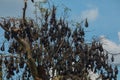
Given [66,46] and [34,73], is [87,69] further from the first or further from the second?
[34,73]

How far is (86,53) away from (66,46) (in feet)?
3.84

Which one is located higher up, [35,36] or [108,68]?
[35,36]

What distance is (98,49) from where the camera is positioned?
27953mm

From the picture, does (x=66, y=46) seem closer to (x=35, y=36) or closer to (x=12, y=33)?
(x=35, y=36)

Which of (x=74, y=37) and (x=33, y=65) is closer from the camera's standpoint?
(x=33, y=65)

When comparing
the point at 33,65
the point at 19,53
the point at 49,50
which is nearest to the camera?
the point at 33,65

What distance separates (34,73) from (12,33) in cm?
199

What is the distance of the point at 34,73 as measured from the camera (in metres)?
22.1

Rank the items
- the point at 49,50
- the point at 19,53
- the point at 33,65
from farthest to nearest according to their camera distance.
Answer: the point at 49,50 < the point at 19,53 < the point at 33,65

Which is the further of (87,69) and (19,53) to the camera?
(87,69)

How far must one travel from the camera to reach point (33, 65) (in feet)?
71.5

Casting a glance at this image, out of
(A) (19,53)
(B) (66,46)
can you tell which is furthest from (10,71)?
(B) (66,46)

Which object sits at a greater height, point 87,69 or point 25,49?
point 25,49

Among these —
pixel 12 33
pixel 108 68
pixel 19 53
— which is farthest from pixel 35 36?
pixel 108 68
